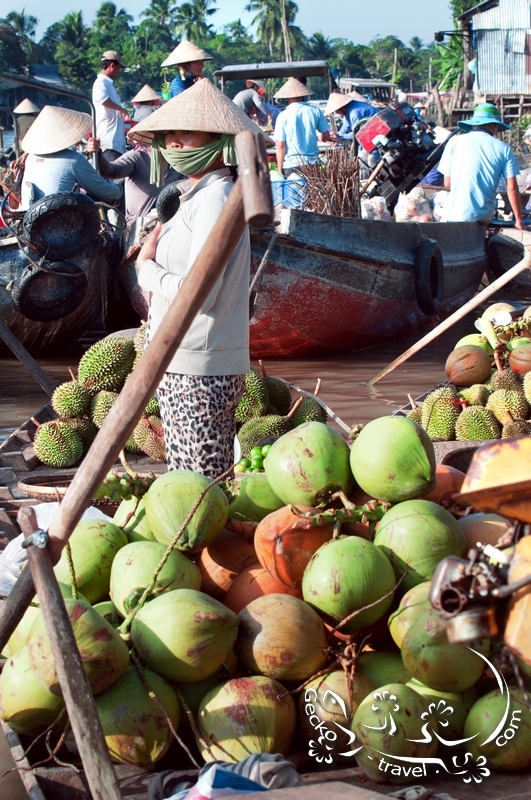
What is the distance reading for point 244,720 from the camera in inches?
79.2

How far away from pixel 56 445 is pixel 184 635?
9.86 ft

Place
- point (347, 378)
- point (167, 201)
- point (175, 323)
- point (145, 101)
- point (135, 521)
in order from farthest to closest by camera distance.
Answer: point (145, 101)
point (347, 378)
point (167, 201)
point (135, 521)
point (175, 323)

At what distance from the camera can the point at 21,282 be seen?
787cm

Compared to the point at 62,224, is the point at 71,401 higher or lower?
lower

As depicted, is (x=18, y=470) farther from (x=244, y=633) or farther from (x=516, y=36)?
(x=516, y=36)

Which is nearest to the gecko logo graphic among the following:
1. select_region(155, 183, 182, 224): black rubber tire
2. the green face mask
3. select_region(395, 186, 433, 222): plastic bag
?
the green face mask

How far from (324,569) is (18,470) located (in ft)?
9.92

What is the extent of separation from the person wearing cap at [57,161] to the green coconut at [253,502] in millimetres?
5247

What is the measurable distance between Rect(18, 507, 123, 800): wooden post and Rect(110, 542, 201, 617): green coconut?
1.71 ft

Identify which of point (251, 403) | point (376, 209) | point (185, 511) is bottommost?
point (251, 403)

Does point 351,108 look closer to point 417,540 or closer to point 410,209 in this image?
point 410,209

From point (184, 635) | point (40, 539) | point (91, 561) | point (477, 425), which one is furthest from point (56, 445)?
point (40, 539)

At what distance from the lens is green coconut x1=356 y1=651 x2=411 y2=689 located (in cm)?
220

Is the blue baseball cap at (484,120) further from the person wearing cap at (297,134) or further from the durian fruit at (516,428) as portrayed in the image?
the durian fruit at (516,428)
